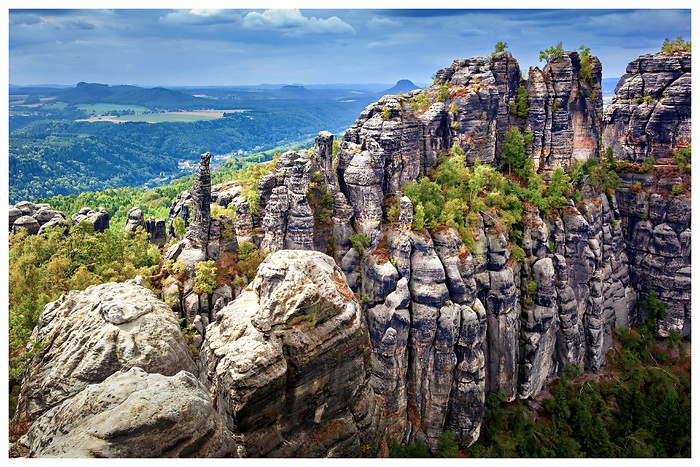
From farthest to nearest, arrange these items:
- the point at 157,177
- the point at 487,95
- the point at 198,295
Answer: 1. the point at 157,177
2. the point at 487,95
3. the point at 198,295

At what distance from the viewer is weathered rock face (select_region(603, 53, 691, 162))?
1543 inches

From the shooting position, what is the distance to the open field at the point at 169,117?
13138 cm

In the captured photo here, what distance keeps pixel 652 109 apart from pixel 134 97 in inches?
6101

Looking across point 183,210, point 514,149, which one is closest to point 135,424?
point 183,210

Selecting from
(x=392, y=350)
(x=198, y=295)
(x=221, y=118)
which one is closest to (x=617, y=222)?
(x=392, y=350)

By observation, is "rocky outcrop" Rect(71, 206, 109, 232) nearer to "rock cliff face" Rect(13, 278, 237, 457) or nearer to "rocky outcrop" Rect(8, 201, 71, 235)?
"rocky outcrop" Rect(8, 201, 71, 235)

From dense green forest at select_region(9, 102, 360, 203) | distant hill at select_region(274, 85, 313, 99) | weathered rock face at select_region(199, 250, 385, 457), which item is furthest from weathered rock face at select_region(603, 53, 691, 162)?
distant hill at select_region(274, 85, 313, 99)

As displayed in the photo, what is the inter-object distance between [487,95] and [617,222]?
1597 centimetres

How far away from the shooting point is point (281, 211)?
26.3 metres

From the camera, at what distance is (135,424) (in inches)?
318

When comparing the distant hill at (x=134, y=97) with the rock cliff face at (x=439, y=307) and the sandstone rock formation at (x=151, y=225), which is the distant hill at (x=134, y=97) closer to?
the sandstone rock formation at (x=151, y=225)

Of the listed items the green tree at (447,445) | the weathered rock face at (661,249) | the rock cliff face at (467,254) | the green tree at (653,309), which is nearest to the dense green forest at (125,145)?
the rock cliff face at (467,254)

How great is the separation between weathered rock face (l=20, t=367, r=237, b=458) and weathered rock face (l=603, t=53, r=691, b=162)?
42.8 metres

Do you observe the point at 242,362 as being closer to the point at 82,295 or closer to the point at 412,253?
the point at 82,295
